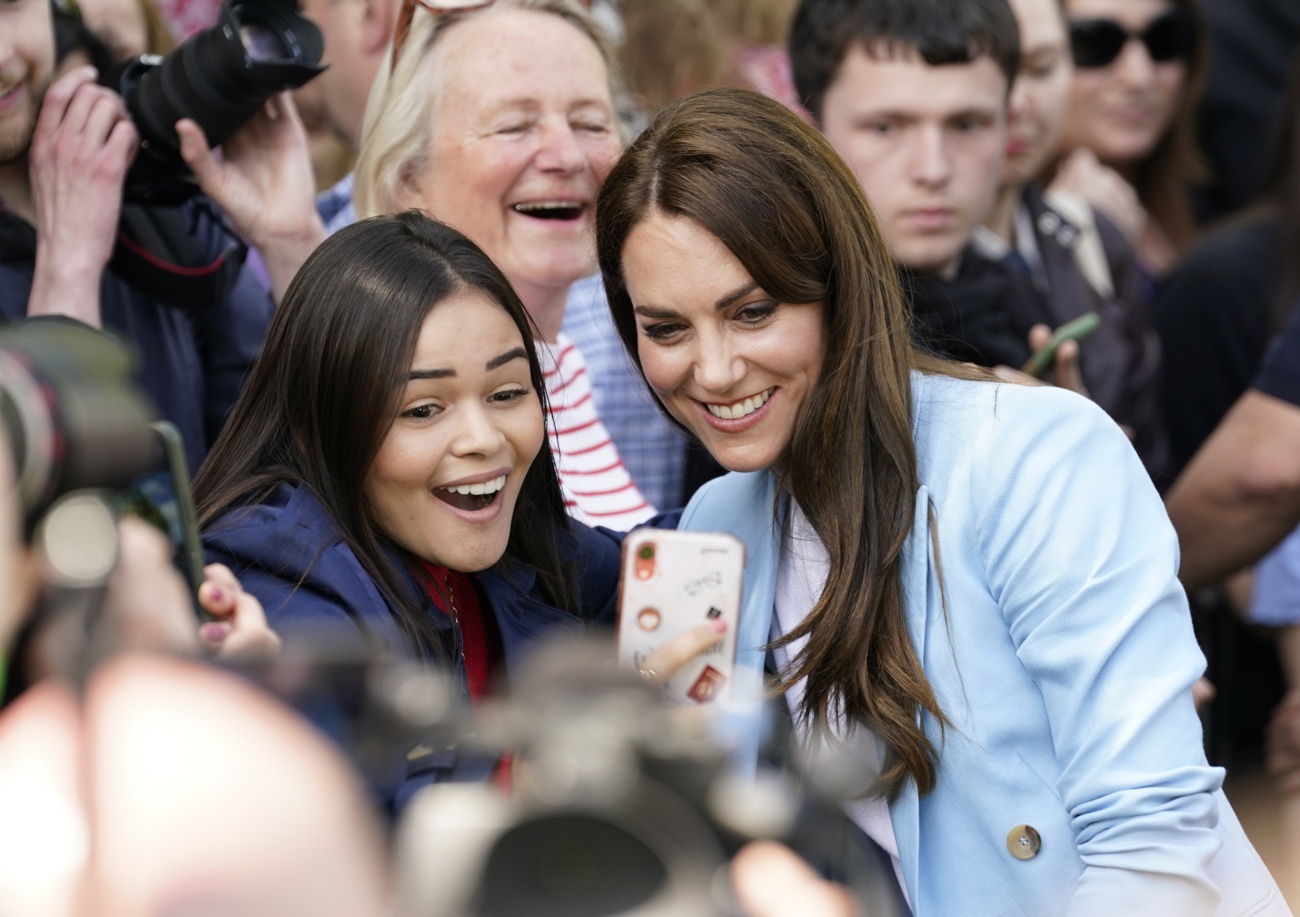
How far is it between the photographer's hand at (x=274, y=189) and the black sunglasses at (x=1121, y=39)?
2110mm

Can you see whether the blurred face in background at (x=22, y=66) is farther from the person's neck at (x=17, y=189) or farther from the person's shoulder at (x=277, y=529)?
the person's shoulder at (x=277, y=529)

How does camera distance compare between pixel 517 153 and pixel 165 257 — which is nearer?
pixel 165 257

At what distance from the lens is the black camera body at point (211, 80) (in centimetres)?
218

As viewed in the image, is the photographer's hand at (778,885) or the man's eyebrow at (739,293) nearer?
the photographer's hand at (778,885)

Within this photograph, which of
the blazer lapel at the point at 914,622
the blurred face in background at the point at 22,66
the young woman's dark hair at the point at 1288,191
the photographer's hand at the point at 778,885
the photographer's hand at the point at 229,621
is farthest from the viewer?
the young woman's dark hair at the point at 1288,191

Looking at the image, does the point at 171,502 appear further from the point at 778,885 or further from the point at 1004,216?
the point at 1004,216

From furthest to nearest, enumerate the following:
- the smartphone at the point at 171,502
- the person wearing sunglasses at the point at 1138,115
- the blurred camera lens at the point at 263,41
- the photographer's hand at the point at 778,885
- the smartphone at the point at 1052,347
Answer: the person wearing sunglasses at the point at 1138,115
the smartphone at the point at 1052,347
the blurred camera lens at the point at 263,41
the smartphone at the point at 171,502
the photographer's hand at the point at 778,885

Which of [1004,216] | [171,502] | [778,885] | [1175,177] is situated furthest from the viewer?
[1175,177]

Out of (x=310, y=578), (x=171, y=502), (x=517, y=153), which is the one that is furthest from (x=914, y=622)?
A: (x=517, y=153)

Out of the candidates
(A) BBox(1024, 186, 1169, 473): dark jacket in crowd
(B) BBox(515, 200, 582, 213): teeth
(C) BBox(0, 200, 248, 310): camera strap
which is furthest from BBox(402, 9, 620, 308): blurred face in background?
(A) BBox(1024, 186, 1169, 473): dark jacket in crowd

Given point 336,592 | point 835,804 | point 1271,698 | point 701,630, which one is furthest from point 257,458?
point 1271,698

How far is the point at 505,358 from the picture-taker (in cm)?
181

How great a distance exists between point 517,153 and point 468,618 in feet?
3.01

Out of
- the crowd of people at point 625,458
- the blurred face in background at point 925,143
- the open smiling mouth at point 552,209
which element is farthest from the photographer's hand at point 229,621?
the blurred face in background at point 925,143
